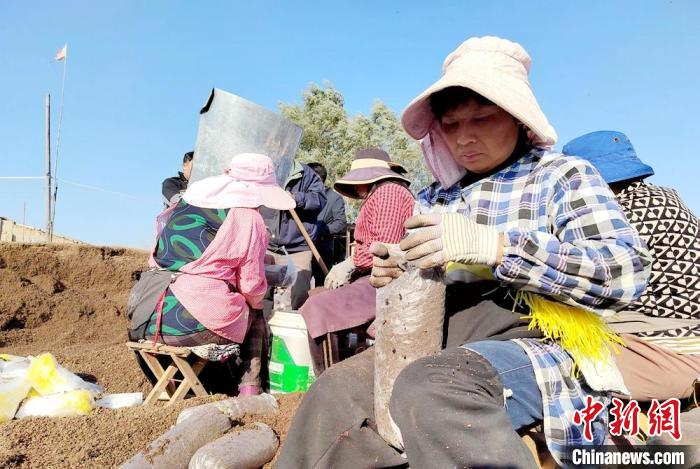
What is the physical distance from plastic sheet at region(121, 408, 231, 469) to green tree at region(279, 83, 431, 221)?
16530mm

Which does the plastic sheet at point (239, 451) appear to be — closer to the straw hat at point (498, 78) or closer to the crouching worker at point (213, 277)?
the crouching worker at point (213, 277)

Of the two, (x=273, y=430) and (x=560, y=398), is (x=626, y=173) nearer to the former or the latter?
(x=560, y=398)

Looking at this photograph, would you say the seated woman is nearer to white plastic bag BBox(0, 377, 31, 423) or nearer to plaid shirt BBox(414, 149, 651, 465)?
plaid shirt BBox(414, 149, 651, 465)

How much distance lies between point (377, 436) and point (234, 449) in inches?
→ 42.2

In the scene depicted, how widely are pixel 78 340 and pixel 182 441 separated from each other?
4669mm

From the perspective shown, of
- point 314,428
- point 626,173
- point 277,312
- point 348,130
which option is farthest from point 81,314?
point 348,130

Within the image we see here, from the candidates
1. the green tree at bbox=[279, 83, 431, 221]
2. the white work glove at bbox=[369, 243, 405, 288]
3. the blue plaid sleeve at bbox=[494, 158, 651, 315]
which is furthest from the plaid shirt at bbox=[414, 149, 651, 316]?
the green tree at bbox=[279, 83, 431, 221]

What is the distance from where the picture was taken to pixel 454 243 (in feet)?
4.75

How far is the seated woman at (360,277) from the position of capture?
332cm

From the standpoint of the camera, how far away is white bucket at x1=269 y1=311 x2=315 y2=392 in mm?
3658

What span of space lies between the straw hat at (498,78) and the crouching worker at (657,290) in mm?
903

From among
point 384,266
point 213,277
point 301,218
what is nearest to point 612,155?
point 384,266

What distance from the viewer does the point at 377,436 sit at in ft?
5.62

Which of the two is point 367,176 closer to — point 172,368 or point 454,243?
point 172,368
